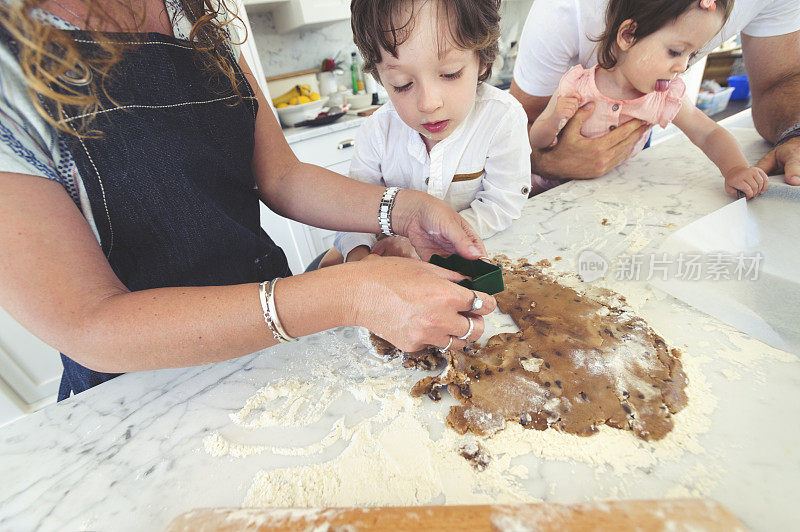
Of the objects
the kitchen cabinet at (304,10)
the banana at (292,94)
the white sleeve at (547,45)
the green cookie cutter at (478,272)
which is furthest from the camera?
the banana at (292,94)

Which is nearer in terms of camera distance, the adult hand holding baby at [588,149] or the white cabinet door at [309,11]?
the adult hand holding baby at [588,149]

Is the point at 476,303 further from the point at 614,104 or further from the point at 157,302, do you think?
the point at 614,104

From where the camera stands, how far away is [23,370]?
5.50ft

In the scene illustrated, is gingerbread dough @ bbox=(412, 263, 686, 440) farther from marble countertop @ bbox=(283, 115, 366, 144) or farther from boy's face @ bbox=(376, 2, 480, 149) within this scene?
marble countertop @ bbox=(283, 115, 366, 144)

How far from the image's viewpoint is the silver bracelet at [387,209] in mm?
837

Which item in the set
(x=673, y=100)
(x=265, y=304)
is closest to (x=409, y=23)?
(x=265, y=304)

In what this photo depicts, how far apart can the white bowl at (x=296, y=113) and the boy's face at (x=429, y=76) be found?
1.43m

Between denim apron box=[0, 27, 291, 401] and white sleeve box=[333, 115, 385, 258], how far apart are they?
1.04 ft

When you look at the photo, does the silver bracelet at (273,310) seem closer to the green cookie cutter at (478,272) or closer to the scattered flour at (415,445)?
the scattered flour at (415,445)

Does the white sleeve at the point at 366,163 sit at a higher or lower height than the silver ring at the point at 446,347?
higher

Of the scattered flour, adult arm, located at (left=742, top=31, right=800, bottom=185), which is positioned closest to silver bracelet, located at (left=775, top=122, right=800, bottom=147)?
adult arm, located at (left=742, top=31, right=800, bottom=185)

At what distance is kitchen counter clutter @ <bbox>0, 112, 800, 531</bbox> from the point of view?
421mm

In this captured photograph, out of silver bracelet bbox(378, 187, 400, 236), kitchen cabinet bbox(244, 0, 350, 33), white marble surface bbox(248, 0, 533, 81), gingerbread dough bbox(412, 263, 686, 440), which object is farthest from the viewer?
white marble surface bbox(248, 0, 533, 81)

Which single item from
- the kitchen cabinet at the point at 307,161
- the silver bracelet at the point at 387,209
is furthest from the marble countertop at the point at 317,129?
the silver bracelet at the point at 387,209
